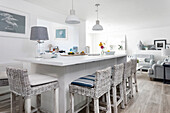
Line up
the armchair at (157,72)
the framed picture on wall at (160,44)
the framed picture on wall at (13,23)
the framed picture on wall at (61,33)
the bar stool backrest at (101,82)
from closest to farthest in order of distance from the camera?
1. the bar stool backrest at (101,82)
2. the framed picture on wall at (13,23)
3. the armchair at (157,72)
4. the framed picture on wall at (61,33)
5. the framed picture on wall at (160,44)

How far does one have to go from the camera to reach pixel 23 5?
10.3 feet

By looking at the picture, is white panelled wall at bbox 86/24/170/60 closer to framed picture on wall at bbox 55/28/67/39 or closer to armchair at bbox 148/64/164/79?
armchair at bbox 148/64/164/79

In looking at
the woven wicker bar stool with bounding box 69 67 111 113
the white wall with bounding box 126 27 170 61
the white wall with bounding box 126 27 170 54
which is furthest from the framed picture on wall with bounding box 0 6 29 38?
the white wall with bounding box 126 27 170 54

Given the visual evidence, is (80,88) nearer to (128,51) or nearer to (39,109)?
(39,109)

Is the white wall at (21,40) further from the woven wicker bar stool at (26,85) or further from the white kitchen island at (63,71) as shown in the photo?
the woven wicker bar stool at (26,85)

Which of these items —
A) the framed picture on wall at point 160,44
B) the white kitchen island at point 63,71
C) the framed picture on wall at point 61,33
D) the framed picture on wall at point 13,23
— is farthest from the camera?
the framed picture on wall at point 160,44

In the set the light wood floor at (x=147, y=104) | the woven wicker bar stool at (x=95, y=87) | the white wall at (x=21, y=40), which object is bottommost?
the light wood floor at (x=147, y=104)

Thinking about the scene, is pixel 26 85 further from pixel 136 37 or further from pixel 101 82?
pixel 136 37

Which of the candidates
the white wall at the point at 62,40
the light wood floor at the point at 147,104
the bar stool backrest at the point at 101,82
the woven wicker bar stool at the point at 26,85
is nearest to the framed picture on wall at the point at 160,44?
the light wood floor at the point at 147,104

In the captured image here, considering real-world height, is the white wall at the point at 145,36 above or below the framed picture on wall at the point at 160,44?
above

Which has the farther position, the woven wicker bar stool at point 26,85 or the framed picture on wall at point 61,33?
the framed picture on wall at point 61,33

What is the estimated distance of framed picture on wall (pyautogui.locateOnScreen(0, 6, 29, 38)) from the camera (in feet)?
8.96

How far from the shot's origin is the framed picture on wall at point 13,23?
2.73m

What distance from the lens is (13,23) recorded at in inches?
115
